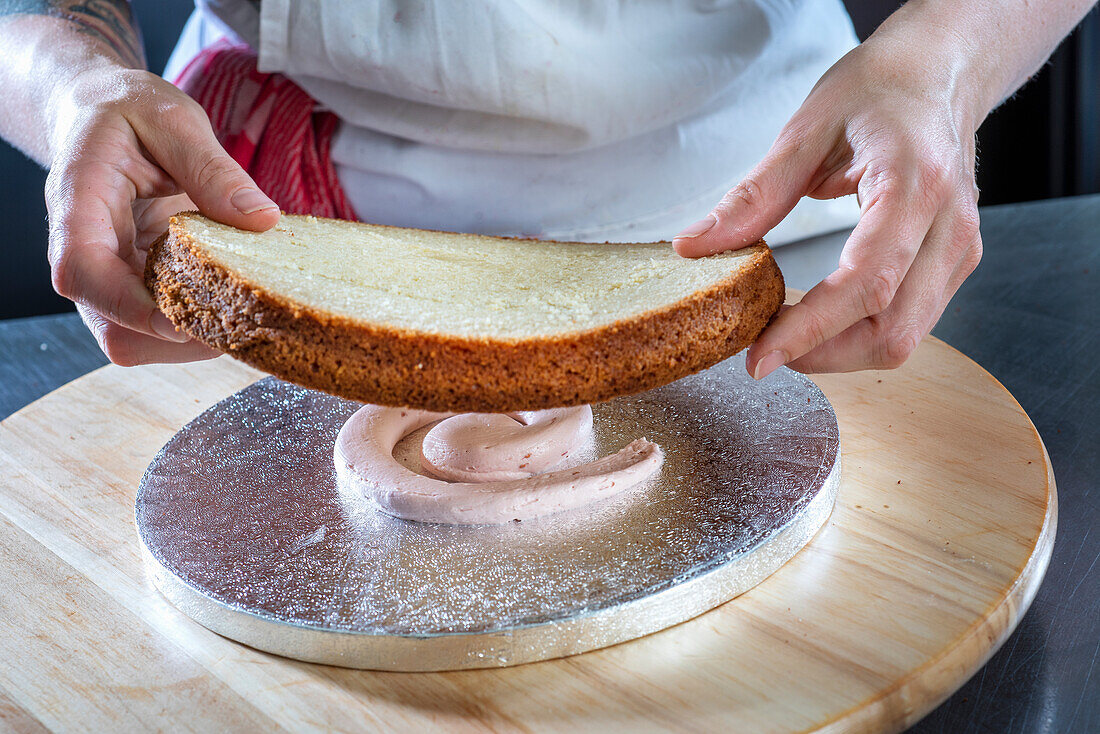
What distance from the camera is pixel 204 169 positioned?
103 centimetres

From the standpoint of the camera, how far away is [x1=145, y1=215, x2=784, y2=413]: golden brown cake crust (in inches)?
31.9

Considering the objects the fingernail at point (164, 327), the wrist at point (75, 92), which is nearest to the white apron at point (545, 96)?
the wrist at point (75, 92)

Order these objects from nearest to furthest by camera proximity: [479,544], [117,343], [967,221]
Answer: [479,544] < [967,221] < [117,343]

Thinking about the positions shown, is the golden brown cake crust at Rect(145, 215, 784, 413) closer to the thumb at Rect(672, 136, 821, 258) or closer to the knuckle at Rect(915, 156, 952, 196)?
the thumb at Rect(672, 136, 821, 258)

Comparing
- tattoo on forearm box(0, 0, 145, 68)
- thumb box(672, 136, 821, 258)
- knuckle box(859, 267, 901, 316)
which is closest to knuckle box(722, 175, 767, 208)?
thumb box(672, 136, 821, 258)

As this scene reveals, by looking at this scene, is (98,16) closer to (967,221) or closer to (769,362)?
(769,362)

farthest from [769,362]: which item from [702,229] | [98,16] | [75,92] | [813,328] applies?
[98,16]

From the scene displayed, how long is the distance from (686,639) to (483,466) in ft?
0.96

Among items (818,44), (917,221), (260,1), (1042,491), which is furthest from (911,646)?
(260,1)

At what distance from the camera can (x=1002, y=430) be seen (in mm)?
1124

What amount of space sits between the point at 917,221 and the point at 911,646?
407 millimetres

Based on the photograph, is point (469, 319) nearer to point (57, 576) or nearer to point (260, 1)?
point (57, 576)

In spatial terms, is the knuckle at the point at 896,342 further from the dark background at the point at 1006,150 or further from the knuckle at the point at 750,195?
the dark background at the point at 1006,150

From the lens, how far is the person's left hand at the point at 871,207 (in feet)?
3.05
